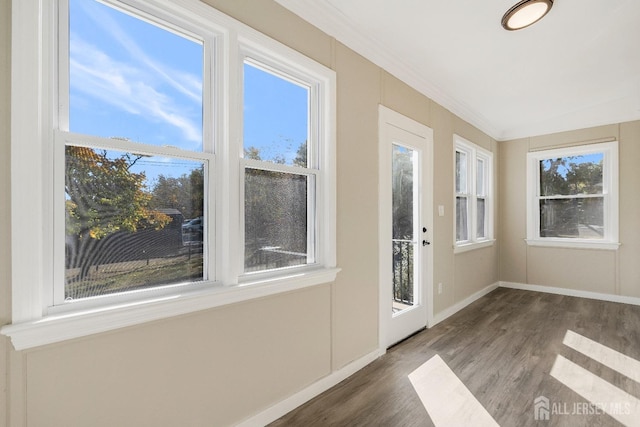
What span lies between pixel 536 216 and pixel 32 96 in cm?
590

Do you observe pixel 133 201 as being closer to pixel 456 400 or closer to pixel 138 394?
pixel 138 394

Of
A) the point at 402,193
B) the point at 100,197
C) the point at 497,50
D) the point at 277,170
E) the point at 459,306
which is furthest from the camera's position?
the point at 459,306

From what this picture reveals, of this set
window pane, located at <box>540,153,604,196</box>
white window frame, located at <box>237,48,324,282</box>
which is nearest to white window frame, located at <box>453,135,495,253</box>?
window pane, located at <box>540,153,604,196</box>

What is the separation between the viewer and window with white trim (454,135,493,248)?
13.7 feet

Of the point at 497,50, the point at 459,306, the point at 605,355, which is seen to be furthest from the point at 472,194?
the point at 605,355

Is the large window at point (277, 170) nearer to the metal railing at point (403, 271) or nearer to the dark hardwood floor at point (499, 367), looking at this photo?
the dark hardwood floor at point (499, 367)

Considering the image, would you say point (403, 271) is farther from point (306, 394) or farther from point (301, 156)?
point (301, 156)

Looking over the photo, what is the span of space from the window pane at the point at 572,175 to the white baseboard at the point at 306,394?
13.5 feet

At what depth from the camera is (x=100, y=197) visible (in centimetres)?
131

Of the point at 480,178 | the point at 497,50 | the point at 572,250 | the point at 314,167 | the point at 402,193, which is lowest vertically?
the point at 572,250

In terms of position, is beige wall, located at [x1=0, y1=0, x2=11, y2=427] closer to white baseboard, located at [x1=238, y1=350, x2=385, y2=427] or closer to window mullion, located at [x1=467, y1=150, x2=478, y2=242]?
white baseboard, located at [x1=238, y1=350, x2=385, y2=427]

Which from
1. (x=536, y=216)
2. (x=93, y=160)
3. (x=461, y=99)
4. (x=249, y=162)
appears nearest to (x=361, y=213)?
(x=249, y=162)

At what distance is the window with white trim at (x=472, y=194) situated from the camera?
4.18 meters

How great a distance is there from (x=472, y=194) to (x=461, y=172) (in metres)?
0.39
